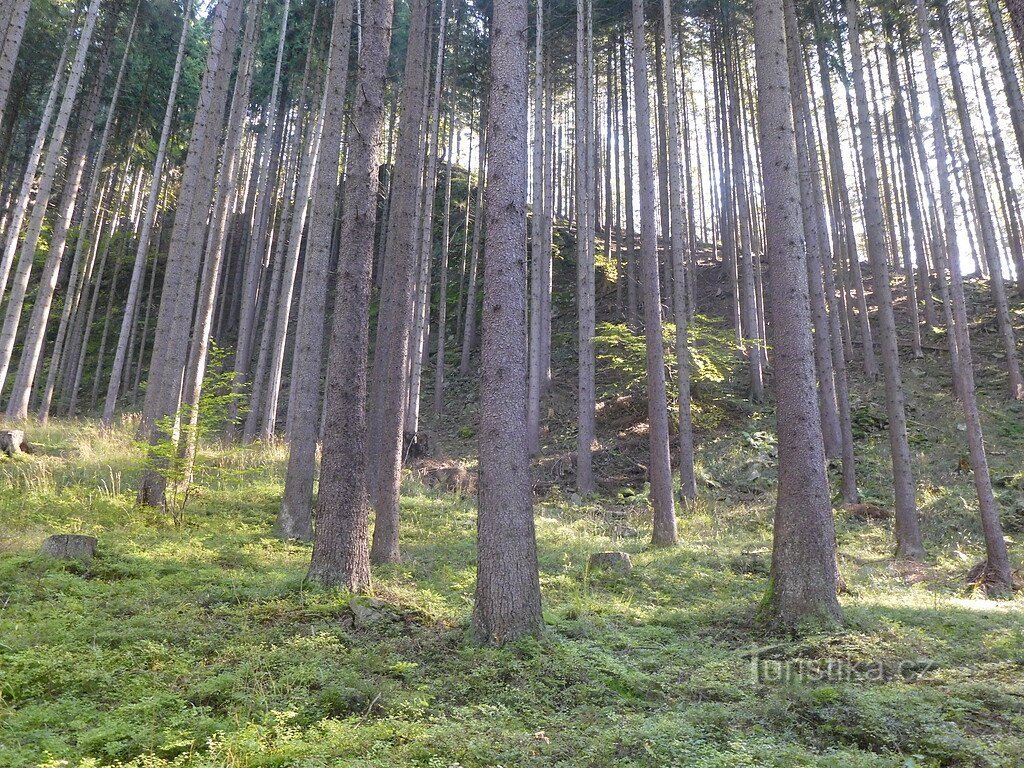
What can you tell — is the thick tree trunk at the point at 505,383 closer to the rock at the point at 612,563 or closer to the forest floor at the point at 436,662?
the forest floor at the point at 436,662

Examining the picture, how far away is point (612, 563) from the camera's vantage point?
8562 millimetres

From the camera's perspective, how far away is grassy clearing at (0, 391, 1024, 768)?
3.31 m

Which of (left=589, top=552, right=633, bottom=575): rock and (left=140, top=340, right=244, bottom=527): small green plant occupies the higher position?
(left=140, top=340, right=244, bottom=527): small green plant

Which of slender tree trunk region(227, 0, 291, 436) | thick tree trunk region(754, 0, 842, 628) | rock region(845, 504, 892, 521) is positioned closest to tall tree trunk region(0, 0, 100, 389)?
slender tree trunk region(227, 0, 291, 436)

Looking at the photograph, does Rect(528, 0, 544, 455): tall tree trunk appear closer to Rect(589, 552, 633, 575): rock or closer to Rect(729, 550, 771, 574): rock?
Rect(729, 550, 771, 574): rock

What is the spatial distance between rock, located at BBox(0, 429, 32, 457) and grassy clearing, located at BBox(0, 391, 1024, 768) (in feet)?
5.42

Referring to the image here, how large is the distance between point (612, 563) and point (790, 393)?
361cm

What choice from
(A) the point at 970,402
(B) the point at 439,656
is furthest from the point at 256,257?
(A) the point at 970,402

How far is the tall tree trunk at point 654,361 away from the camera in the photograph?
1059cm

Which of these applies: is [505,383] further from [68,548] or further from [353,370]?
[68,548]

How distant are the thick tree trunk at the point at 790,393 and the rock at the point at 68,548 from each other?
715 centimetres

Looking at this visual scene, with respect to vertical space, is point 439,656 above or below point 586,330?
below

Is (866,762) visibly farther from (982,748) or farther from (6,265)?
(6,265)

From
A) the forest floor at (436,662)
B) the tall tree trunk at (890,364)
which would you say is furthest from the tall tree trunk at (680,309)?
the forest floor at (436,662)
